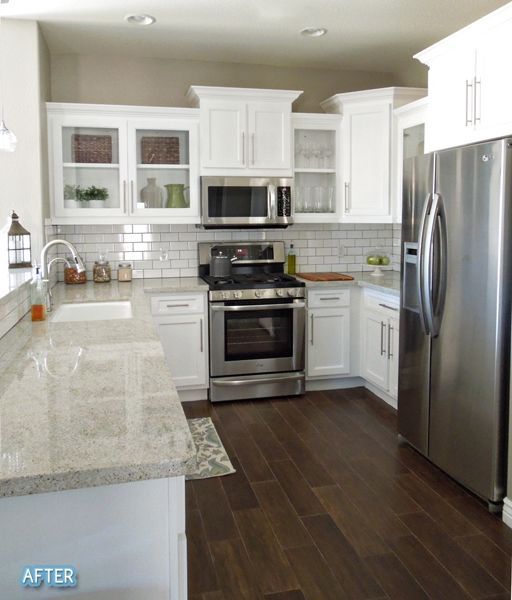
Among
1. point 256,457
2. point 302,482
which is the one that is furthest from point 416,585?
point 256,457

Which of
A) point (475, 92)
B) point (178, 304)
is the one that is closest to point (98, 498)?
point (475, 92)

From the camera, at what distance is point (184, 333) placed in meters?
4.46

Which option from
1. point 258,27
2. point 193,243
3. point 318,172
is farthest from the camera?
point 193,243

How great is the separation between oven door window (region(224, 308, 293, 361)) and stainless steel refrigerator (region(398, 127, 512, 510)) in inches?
50.6

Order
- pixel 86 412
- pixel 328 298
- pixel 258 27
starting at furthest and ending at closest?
pixel 328 298, pixel 258 27, pixel 86 412

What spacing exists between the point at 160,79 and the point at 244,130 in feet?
2.86

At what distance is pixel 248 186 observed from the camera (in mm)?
4613

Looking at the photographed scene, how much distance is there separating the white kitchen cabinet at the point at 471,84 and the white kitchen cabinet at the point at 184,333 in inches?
79.7

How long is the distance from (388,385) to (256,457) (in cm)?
131

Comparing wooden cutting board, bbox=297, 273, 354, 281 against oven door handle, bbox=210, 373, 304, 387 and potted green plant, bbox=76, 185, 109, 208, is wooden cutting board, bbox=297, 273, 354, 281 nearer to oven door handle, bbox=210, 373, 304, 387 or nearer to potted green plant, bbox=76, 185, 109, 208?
oven door handle, bbox=210, 373, 304, 387

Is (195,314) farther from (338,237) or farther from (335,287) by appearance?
(338,237)

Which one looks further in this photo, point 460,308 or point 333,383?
point 333,383

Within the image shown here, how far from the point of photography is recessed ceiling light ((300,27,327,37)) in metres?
4.07

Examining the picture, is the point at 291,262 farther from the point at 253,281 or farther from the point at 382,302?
the point at 382,302
